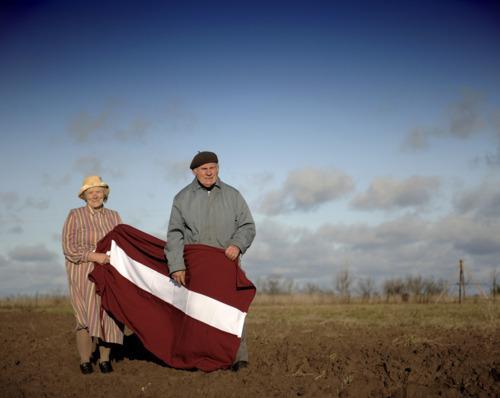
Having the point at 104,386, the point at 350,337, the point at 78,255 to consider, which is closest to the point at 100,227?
the point at 78,255

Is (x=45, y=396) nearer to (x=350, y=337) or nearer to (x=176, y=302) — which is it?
(x=176, y=302)

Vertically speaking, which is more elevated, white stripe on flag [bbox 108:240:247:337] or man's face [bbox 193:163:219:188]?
man's face [bbox 193:163:219:188]

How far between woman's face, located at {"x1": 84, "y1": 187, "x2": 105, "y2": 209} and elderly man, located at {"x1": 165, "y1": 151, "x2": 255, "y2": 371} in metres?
1.09

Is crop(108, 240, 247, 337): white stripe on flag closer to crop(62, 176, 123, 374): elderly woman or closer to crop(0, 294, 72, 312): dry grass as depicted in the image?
crop(62, 176, 123, 374): elderly woman

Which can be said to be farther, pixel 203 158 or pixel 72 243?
pixel 72 243

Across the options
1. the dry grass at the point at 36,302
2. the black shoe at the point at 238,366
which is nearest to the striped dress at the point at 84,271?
the black shoe at the point at 238,366

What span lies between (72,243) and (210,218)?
184 cm

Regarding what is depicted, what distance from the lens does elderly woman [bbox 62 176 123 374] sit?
8219mm

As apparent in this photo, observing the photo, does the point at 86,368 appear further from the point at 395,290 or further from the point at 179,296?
the point at 395,290

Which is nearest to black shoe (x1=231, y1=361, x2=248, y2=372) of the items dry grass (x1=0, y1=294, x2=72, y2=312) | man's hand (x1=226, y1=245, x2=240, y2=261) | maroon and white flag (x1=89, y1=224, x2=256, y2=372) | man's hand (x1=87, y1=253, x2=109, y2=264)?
maroon and white flag (x1=89, y1=224, x2=256, y2=372)

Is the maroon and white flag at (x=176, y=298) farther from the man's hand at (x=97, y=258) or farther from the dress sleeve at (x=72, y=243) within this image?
the dress sleeve at (x=72, y=243)

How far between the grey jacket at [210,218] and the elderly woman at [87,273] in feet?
3.69

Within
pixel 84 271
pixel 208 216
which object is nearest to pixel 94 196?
pixel 84 271

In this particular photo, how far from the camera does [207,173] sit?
7758 mm
